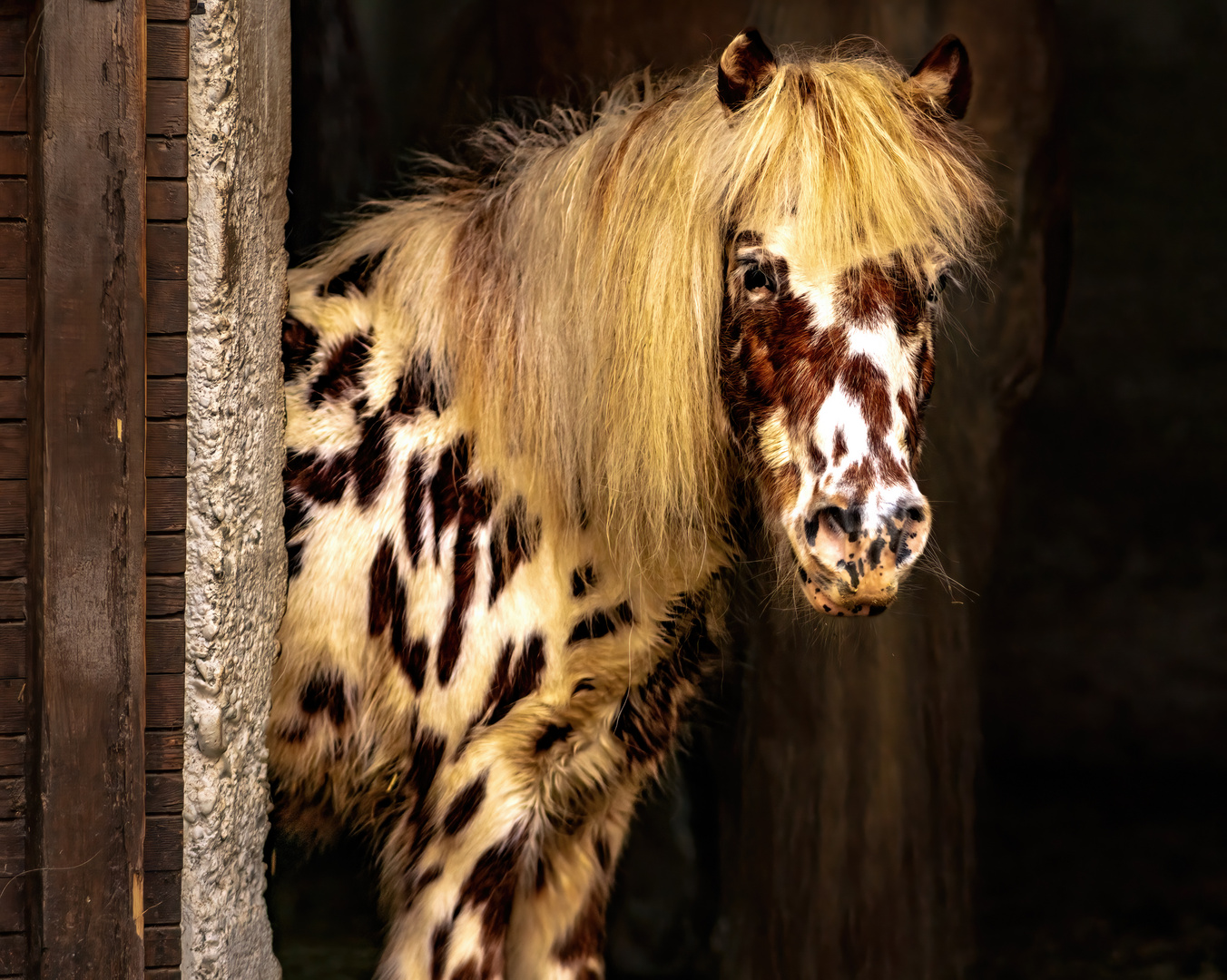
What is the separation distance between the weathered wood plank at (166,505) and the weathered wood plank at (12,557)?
7.1 inches

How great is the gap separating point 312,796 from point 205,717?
36cm

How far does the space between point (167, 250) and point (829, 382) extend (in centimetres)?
94

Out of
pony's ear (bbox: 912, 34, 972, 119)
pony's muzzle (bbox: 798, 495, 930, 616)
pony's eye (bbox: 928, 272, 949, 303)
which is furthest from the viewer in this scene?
pony's ear (bbox: 912, 34, 972, 119)

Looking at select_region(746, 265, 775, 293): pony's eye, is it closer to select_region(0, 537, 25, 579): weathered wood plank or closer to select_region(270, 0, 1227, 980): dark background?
select_region(270, 0, 1227, 980): dark background

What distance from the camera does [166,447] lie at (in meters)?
1.47

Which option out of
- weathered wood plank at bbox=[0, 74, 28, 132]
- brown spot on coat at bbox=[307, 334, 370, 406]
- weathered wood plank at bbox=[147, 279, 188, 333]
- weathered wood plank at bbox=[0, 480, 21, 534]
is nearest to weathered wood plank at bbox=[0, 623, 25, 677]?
weathered wood plank at bbox=[0, 480, 21, 534]

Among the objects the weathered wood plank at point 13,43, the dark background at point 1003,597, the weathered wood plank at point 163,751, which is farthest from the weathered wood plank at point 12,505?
the dark background at point 1003,597

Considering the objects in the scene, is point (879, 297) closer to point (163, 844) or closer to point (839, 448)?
point (839, 448)

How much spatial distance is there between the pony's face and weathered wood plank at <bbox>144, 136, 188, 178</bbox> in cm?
78

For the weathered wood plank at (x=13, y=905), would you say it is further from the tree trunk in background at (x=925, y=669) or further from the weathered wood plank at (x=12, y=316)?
the tree trunk in background at (x=925, y=669)

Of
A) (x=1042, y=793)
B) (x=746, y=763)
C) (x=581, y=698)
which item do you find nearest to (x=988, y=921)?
(x=1042, y=793)

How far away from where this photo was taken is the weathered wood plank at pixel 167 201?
144cm

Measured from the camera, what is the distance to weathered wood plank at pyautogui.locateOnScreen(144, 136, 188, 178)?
144 cm

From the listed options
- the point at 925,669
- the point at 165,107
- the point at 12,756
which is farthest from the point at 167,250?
the point at 925,669
